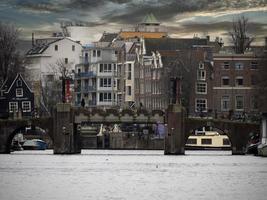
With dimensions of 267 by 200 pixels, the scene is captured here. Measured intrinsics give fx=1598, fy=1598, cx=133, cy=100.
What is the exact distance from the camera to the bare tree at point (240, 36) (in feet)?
591

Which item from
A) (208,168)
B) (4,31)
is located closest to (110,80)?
(4,31)

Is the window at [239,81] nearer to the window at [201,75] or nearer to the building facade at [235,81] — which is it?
the building facade at [235,81]

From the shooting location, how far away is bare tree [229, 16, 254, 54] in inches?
7096

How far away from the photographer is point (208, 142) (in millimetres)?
157875

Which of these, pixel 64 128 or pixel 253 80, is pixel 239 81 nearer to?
pixel 253 80

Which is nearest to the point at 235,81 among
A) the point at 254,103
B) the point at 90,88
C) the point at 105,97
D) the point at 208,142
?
the point at 254,103

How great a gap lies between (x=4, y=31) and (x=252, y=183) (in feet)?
270

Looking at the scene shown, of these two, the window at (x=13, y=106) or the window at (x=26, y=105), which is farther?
the window at (x=26, y=105)

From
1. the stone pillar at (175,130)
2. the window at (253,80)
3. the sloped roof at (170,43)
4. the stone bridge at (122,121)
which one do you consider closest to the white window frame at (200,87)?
the window at (253,80)

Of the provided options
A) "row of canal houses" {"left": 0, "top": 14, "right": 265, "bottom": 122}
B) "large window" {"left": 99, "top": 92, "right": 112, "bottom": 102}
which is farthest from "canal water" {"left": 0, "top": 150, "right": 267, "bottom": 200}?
"large window" {"left": 99, "top": 92, "right": 112, "bottom": 102}

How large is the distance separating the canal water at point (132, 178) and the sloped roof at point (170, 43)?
200 feet

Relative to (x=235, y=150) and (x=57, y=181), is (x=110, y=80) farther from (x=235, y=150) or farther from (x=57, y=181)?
(x=57, y=181)

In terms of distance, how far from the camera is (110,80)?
19375 centimetres

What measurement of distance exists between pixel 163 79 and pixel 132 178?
84.0m
